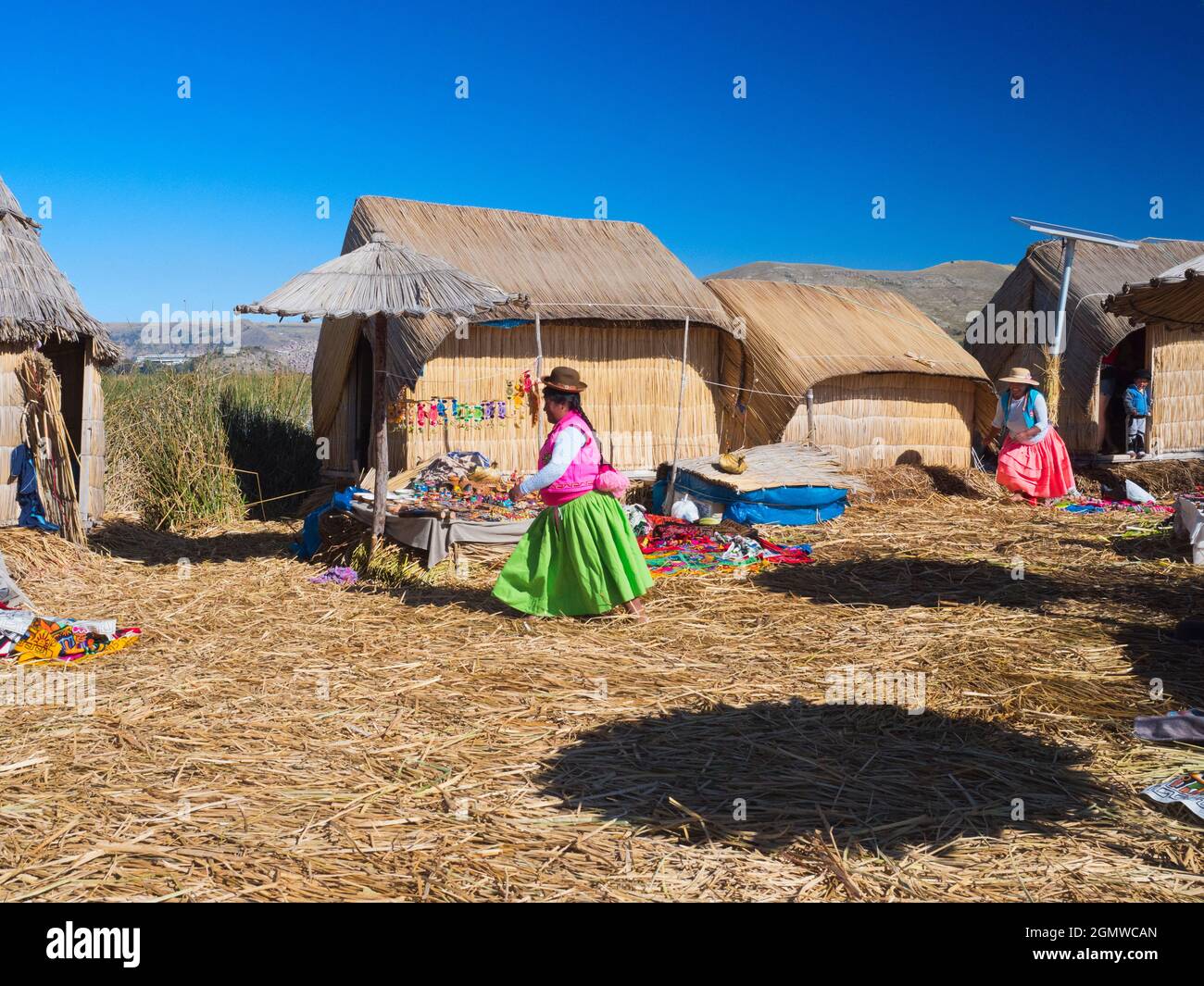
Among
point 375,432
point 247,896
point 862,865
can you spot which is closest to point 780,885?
point 862,865

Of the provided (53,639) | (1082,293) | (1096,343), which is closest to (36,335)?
(53,639)

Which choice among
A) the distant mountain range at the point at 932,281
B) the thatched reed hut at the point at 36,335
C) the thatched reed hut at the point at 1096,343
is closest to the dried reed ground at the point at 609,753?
the thatched reed hut at the point at 36,335

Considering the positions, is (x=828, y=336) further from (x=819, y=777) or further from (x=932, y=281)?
(x=932, y=281)

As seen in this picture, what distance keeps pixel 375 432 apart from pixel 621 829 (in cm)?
510

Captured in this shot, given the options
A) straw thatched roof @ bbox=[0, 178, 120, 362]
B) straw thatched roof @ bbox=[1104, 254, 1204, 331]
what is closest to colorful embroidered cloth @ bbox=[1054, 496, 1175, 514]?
straw thatched roof @ bbox=[1104, 254, 1204, 331]

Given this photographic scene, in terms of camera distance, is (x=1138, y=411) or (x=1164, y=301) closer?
(x=1164, y=301)

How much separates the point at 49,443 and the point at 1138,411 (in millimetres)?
11594

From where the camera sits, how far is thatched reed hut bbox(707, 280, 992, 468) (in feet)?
38.7

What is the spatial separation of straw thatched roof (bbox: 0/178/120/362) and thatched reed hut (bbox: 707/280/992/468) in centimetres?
649

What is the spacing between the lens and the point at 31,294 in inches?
321

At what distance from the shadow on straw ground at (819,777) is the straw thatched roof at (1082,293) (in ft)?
33.9

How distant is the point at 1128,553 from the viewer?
7.95m

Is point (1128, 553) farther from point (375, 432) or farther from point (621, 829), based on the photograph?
point (621, 829)

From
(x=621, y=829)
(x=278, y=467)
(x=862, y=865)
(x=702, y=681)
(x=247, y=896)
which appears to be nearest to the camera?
(x=247, y=896)
